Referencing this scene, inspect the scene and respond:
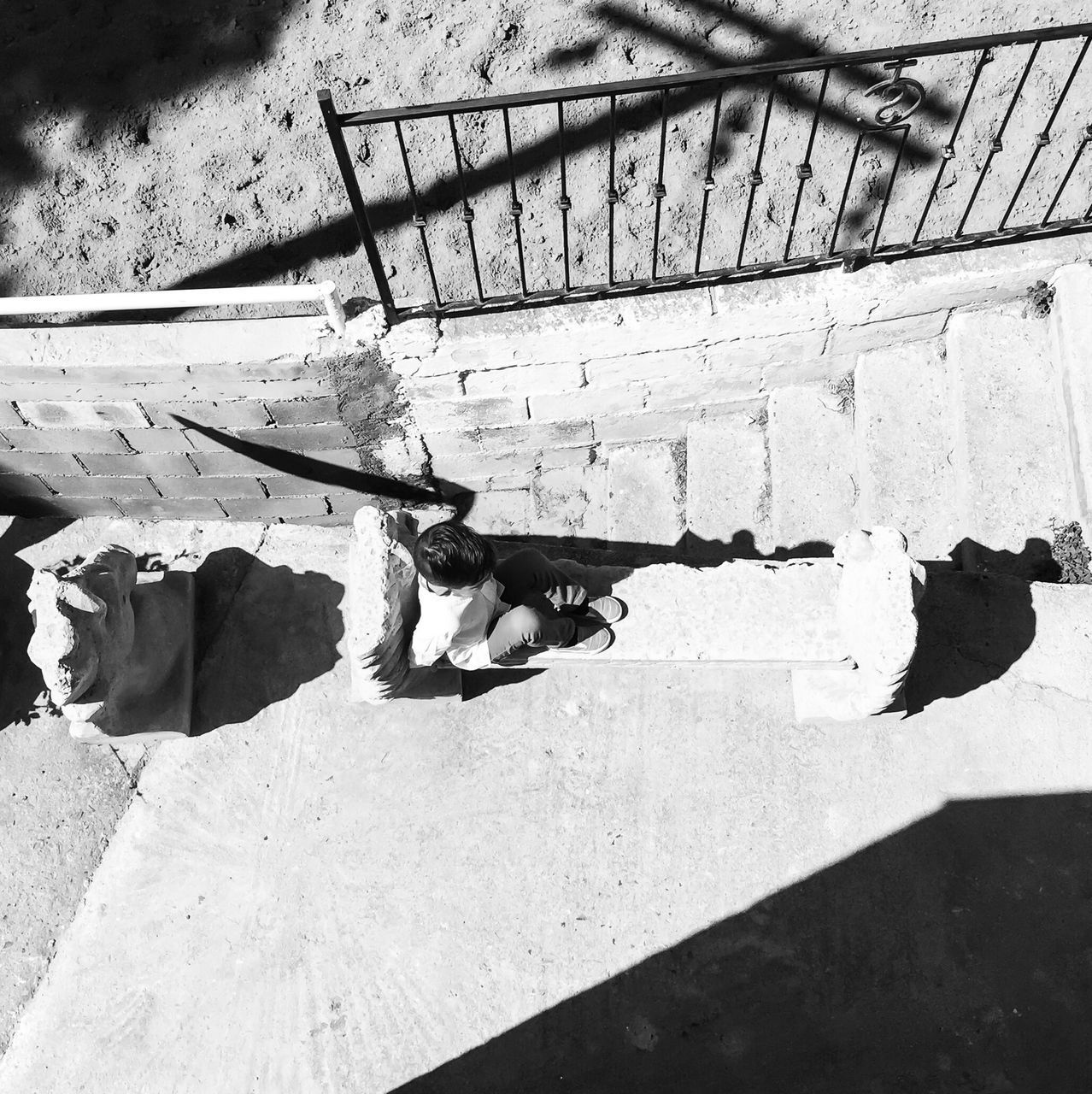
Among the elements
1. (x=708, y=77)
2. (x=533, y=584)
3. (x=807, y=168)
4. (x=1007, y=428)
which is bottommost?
(x=533, y=584)

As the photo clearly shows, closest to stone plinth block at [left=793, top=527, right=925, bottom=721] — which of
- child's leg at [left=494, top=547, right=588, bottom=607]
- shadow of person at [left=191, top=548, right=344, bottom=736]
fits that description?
child's leg at [left=494, top=547, right=588, bottom=607]

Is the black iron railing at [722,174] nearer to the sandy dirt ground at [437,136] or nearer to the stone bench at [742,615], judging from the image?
the sandy dirt ground at [437,136]

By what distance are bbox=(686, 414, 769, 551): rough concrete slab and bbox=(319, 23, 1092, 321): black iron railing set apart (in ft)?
2.89

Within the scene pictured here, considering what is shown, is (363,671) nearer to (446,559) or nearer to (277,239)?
(446,559)

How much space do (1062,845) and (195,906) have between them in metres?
3.90

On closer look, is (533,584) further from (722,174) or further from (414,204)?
(722,174)

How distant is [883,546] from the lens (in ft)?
11.4

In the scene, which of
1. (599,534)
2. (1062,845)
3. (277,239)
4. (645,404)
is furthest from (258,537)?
(1062,845)

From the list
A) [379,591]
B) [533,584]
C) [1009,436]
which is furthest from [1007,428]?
[379,591]

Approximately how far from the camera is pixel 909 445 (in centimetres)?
438

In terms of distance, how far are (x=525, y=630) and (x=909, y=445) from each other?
7.34ft

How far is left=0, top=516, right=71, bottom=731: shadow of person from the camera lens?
16.0 ft

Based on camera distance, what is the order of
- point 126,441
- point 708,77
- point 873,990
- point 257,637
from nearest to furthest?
point 708,77 → point 873,990 → point 126,441 → point 257,637

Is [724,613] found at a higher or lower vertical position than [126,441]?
lower
